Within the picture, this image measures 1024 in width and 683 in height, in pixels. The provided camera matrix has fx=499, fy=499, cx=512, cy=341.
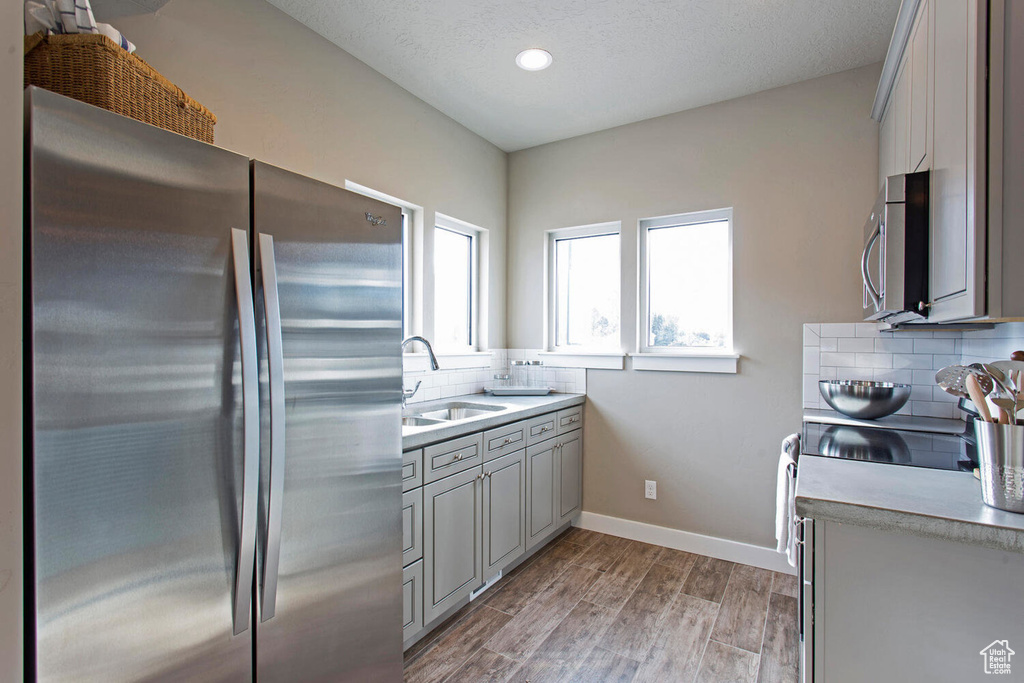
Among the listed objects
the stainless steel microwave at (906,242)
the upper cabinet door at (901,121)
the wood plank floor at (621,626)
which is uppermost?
the upper cabinet door at (901,121)

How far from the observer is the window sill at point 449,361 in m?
2.85

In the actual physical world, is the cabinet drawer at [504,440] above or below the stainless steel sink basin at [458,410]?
below

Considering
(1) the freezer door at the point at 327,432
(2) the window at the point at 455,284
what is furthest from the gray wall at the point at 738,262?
(1) the freezer door at the point at 327,432

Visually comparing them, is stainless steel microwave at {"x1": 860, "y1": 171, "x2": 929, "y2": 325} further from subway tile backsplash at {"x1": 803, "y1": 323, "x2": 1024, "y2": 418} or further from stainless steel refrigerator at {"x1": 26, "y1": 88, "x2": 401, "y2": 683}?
stainless steel refrigerator at {"x1": 26, "y1": 88, "x2": 401, "y2": 683}

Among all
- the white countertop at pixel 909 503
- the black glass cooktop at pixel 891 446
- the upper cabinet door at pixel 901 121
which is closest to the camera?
the white countertop at pixel 909 503

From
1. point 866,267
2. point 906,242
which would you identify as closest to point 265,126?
point 906,242

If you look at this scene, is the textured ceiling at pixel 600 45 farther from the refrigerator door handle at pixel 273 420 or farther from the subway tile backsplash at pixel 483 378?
the subway tile backsplash at pixel 483 378

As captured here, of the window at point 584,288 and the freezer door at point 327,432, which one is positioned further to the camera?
the window at point 584,288

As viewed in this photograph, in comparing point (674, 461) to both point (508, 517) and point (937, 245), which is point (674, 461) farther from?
point (937, 245)

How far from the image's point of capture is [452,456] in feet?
7.22

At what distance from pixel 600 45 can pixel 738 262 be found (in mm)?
1437

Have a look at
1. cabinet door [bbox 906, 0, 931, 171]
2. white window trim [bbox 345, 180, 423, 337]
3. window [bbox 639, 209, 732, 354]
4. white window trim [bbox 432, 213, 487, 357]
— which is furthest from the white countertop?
white window trim [bbox 432, 213, 487, 357]

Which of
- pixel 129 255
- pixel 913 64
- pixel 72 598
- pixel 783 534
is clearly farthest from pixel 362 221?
pixel 783 534

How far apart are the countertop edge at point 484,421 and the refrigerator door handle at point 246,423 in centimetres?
67
